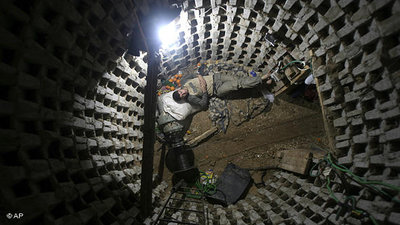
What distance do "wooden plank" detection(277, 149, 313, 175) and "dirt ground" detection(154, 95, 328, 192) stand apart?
1.56 feet

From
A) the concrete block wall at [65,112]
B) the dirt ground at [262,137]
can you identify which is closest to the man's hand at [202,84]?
the dirt ground at [262,137]

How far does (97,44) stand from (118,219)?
2.94m

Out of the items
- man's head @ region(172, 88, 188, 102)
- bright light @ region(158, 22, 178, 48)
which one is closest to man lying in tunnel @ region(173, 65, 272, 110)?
man's head @ region(172, 88, 188, 102)

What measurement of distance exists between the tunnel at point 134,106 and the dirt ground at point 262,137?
0.92 m

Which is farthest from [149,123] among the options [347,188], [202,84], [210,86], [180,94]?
[347,188]

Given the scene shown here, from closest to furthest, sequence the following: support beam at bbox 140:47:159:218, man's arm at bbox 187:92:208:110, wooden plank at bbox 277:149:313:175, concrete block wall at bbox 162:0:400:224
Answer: concrete block wall at bbox 162:0:400:224 < support beam at bbox 140:47:159:218 < wooden plank at bbox 277:149:313:175 < man's arm at bbox 187:92:208:110

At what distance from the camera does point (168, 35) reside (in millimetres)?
5133

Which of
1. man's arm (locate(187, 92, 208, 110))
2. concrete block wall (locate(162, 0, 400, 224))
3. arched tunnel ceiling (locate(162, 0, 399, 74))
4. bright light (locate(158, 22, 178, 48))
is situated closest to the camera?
concrete block wall (locate(162, 0, 400, 224))

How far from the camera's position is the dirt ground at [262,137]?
5.57 metres

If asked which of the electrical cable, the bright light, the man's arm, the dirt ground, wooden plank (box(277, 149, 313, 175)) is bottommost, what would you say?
the electrical cable

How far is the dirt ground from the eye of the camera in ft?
18.3

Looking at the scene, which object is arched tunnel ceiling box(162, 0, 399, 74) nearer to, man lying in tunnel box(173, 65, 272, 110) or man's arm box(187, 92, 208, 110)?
man lying in tunnel box(173, 65, 272, 110)

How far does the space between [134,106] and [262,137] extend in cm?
376

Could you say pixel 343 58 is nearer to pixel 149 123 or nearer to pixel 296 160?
pixel 296 160
